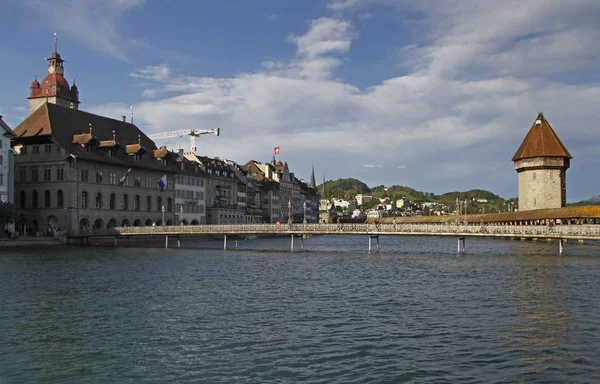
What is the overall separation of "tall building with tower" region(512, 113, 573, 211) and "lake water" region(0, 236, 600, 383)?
67.3 m

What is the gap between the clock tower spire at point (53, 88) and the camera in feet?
343

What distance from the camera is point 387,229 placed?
2422 inches

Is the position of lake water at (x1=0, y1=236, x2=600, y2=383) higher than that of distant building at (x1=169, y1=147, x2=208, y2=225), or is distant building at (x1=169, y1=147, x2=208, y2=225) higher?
distant building at (x1=169, y1=147, x2=208, y2=225)

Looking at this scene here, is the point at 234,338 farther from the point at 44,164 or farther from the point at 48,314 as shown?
the point at 44,164

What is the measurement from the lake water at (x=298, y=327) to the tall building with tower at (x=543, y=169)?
67.3 m

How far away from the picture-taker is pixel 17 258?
162 ft

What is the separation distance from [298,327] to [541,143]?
305 feet

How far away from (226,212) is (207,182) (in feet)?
26.8

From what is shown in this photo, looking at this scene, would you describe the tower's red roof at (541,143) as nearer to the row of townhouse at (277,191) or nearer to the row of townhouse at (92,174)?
the row of townhouse at (277,191)

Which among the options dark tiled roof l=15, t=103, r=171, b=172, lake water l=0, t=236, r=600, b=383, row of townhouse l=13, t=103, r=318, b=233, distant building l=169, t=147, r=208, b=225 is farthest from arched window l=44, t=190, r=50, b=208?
lake water l=0, t=236, r=600, b=383

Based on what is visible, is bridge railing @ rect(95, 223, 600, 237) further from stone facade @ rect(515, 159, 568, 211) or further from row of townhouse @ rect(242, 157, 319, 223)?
row of townhouse @ rect(242, 157, 319, 223)

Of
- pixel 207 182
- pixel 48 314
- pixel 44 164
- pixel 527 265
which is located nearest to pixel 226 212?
pixel 207 182

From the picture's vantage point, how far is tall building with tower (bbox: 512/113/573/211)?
336 feet

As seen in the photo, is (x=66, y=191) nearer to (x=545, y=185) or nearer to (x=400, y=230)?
(x=400, y=230)
